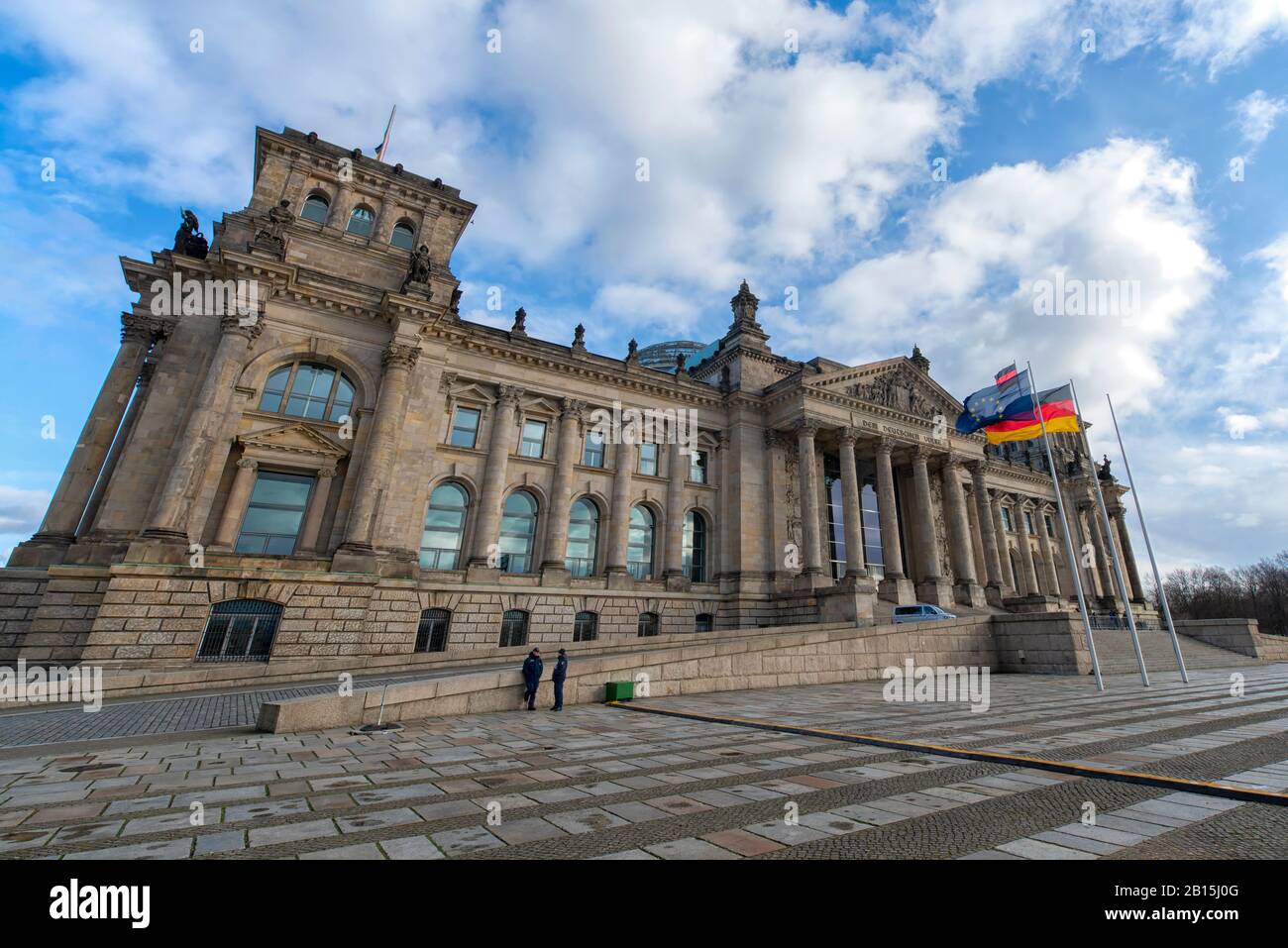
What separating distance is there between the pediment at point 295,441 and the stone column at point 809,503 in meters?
24.3

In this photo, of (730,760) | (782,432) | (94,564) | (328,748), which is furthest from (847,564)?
(94,564)

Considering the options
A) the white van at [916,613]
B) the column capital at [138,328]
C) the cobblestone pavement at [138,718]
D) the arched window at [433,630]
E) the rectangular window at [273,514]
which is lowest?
the cobblestone pavement at [138,718]

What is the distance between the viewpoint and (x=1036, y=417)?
20.5 metres

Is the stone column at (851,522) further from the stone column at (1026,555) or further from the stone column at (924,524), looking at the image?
the stone column at (1026,555)

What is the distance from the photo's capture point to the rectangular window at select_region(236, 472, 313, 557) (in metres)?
23.1

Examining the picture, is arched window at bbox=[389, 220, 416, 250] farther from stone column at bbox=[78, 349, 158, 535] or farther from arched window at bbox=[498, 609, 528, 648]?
arched window at bbox=[498, 609, 528, 648]

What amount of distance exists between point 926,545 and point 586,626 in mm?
22563

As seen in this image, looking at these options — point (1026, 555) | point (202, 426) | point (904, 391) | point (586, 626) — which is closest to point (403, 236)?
point (202, 426)

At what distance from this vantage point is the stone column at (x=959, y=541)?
116 feet

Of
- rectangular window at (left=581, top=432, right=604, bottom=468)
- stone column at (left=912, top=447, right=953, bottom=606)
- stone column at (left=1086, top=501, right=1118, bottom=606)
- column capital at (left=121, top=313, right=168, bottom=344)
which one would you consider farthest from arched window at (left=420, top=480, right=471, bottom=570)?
stone column at (left=1086, top=501, right=1118, bottom=606)

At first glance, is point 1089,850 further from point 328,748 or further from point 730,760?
point 328,748

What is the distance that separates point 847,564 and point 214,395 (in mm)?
31774

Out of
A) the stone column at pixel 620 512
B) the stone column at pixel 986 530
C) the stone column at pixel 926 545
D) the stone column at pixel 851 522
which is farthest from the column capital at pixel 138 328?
the stone column at pixel 986 530

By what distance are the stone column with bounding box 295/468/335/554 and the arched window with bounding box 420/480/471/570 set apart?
14.6ft
